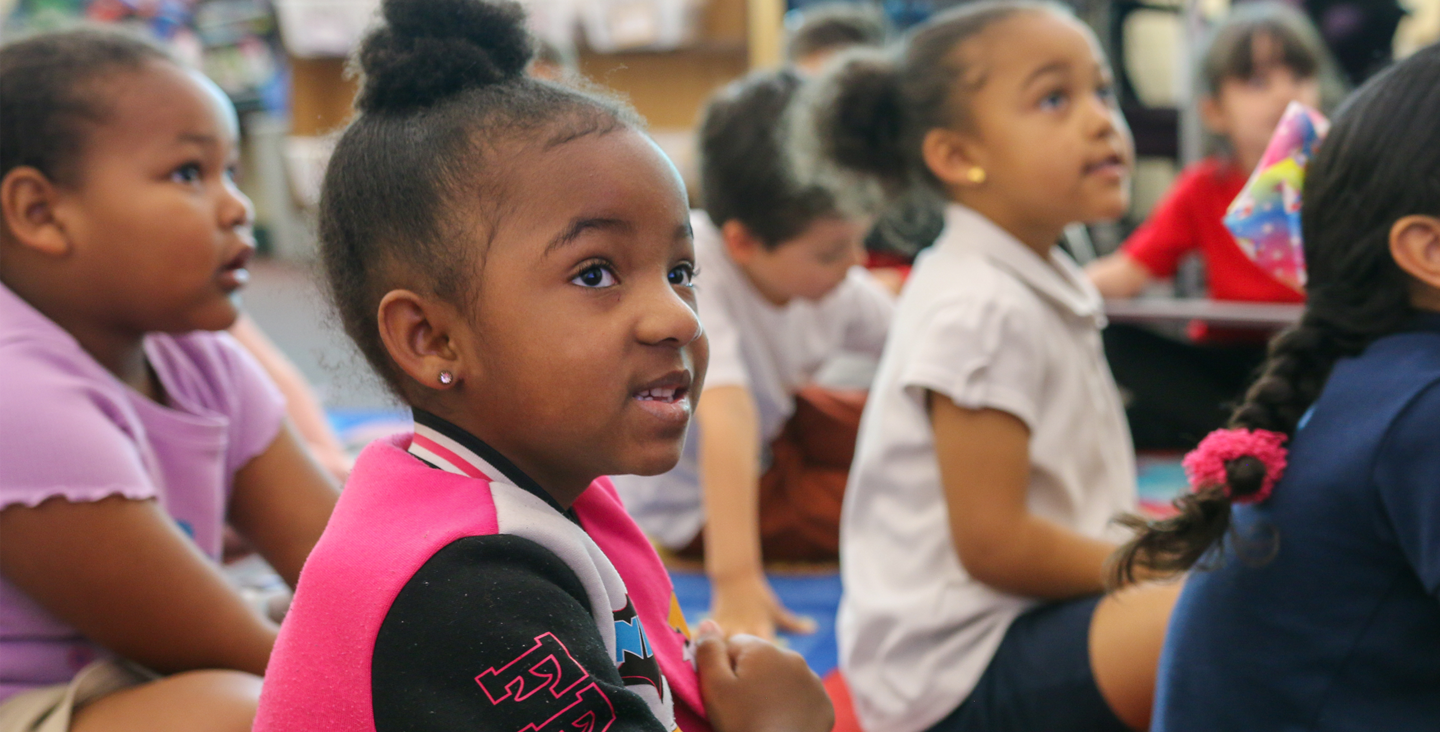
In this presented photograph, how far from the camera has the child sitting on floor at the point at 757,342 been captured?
143cm

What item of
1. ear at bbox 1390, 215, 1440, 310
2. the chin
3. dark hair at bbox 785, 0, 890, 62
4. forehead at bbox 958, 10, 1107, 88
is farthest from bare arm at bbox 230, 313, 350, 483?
dark hair at bbox 785, 0, 890, 62

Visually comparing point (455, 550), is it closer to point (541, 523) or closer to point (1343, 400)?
point (541, 523)

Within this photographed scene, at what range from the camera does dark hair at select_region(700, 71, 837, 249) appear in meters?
1.48

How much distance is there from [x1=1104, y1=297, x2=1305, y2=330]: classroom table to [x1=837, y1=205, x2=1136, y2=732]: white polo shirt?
866 mm

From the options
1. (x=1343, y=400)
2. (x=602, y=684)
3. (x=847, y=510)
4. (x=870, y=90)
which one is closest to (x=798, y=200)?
(x=870, y=90)

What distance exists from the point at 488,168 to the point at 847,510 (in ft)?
2.25

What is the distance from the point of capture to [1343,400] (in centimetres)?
72

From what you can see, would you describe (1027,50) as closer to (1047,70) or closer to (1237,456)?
(1047,70)

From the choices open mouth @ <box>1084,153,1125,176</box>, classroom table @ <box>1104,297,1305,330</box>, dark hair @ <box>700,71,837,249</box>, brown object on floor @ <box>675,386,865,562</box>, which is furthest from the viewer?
classroom table @ <box>1104,297,1305,330</box>

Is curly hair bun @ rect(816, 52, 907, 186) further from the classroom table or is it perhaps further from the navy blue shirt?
the classroom table

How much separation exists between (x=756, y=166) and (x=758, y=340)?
271mm

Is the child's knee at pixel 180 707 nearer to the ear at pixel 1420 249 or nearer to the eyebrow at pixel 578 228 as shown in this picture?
the eyebrow at pixel 578 228

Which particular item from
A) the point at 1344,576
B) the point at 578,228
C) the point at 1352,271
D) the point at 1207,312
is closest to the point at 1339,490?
the point at 1344,576

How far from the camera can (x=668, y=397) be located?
1.88 feet
